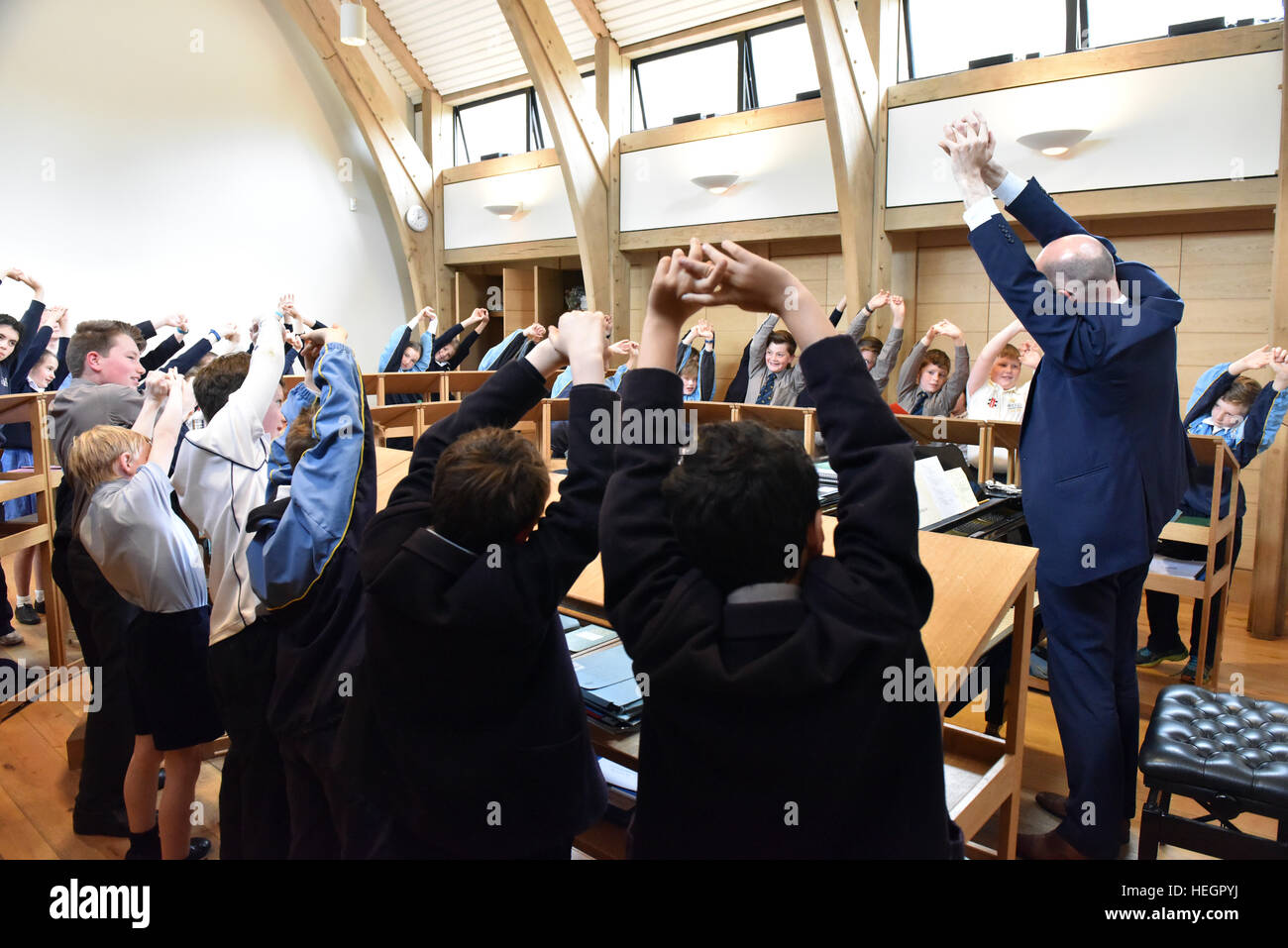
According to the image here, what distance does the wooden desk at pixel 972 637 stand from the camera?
142cm

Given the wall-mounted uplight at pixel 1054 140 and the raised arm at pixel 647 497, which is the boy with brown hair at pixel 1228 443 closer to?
the wall-mounted uplight at pixel 1054 140

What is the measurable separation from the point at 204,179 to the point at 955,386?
7.15m

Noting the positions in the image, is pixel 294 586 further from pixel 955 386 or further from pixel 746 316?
pixel 746 316

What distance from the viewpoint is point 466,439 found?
4.09 ft

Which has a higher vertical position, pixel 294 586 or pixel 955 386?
pixel 955 386

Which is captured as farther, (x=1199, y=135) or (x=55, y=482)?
(x=1199, y=135)

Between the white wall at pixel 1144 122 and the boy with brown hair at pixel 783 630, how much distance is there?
519cm

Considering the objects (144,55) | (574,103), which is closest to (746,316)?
(574,103)

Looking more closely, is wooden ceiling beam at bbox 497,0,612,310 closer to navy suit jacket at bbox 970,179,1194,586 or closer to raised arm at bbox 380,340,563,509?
navy suit jacket at bbox 970,179,1194,586

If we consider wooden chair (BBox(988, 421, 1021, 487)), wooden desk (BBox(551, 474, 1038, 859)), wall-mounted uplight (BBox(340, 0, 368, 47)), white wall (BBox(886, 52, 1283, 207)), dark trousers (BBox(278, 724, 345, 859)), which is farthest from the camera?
wall-mounted uplight (BBox(340, 0, 368, 47))

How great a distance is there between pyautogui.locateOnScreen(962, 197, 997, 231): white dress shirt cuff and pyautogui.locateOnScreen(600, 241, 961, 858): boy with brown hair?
1144mm

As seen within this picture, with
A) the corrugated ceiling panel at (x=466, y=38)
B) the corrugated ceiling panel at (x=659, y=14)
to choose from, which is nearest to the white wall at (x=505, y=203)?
the corrugated ceiling panel at (x=466, y=38)

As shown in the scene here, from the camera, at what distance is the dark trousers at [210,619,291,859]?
179 centimetres

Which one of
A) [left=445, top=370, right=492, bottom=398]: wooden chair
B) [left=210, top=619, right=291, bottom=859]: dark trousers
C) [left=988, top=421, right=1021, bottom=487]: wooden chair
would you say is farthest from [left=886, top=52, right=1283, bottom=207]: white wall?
[left=210, top=619, right=291, bottom=859]: dark trousers
